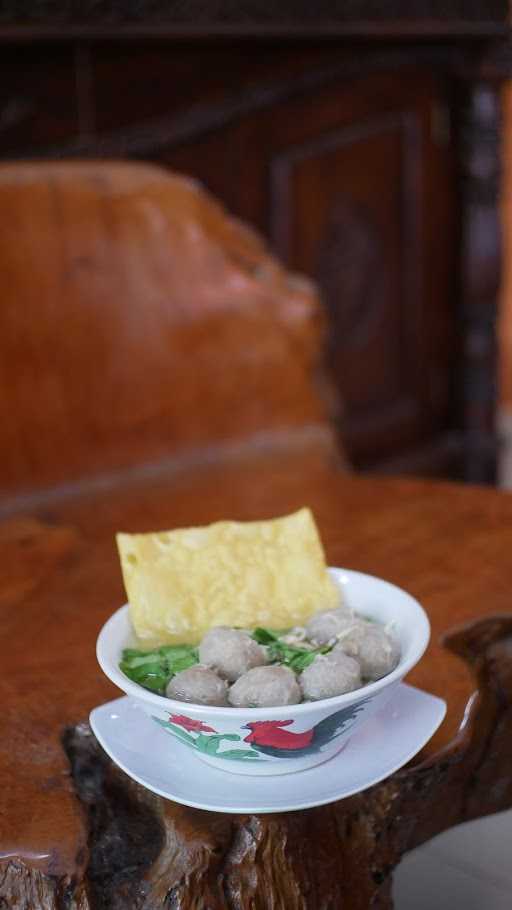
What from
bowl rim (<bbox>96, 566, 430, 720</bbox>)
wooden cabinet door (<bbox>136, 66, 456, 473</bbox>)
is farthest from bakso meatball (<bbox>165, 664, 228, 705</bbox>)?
wooden cabinet door (<bbox>136, 66, 456, 473</bbox>)

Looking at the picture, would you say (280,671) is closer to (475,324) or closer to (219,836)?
(219,836)

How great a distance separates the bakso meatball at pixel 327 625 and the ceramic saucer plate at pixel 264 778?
7 cm

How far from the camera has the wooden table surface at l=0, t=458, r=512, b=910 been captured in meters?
0.79

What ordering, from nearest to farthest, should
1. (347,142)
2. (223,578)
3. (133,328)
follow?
(223,578), (133,328), (347,142)

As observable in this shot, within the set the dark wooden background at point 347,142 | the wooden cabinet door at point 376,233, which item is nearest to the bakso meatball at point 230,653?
the dark wooden background at point 347,142

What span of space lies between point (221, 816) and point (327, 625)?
0.49 feet

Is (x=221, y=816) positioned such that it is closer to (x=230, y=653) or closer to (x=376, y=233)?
(x=230, y=653)

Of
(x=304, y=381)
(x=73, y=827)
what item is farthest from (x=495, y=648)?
(x=304, y=381)

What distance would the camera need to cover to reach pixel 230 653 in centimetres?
78

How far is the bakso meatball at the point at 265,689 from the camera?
0.74 meters

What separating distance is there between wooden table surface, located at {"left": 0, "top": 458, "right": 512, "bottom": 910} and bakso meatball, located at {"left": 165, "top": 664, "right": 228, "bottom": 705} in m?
0.10

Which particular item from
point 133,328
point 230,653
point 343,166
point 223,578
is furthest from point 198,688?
point 343,166

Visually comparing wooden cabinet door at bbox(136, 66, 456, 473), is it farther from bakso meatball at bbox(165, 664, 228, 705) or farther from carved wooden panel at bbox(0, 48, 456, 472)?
bakso meatball at bbox(165, 664, 228, 705)

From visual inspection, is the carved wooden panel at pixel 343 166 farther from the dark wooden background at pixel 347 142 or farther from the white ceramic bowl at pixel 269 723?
the white ceramic bowl at pixel 269 723
